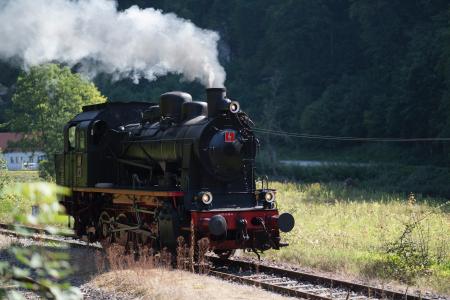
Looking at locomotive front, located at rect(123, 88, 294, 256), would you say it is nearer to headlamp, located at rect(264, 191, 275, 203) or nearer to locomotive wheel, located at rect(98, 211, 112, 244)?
headlamp, located at rect(264, 191, 275, 203)

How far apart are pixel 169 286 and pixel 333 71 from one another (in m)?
54.2

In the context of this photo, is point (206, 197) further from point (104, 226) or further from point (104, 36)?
point (104, 36)

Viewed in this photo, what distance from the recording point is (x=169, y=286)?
9023 millimetres

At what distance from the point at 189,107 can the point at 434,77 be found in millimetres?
35119

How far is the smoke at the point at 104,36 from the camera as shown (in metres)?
18.6

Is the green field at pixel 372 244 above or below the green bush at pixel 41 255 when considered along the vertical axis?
below

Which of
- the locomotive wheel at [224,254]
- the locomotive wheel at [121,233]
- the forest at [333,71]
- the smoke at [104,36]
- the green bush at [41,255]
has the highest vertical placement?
the forest at [333,71]

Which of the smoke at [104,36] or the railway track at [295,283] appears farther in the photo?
the smoke at [104,36]

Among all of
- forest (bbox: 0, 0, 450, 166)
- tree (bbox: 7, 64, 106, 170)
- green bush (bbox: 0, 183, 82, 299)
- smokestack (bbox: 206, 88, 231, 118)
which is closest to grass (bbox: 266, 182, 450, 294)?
smokestack (bbox: 206, 88, 231, 118)

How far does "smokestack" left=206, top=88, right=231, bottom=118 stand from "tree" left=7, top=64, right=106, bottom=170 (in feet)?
87.6

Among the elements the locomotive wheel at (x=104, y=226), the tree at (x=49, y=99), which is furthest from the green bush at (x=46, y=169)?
the locomotive wheel at (x=104, y=226)

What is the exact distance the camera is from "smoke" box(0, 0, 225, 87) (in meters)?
18.6

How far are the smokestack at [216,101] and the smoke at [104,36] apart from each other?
6.09 metres

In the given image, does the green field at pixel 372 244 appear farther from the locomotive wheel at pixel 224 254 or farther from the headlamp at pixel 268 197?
the headlamp at pixel 268 197
